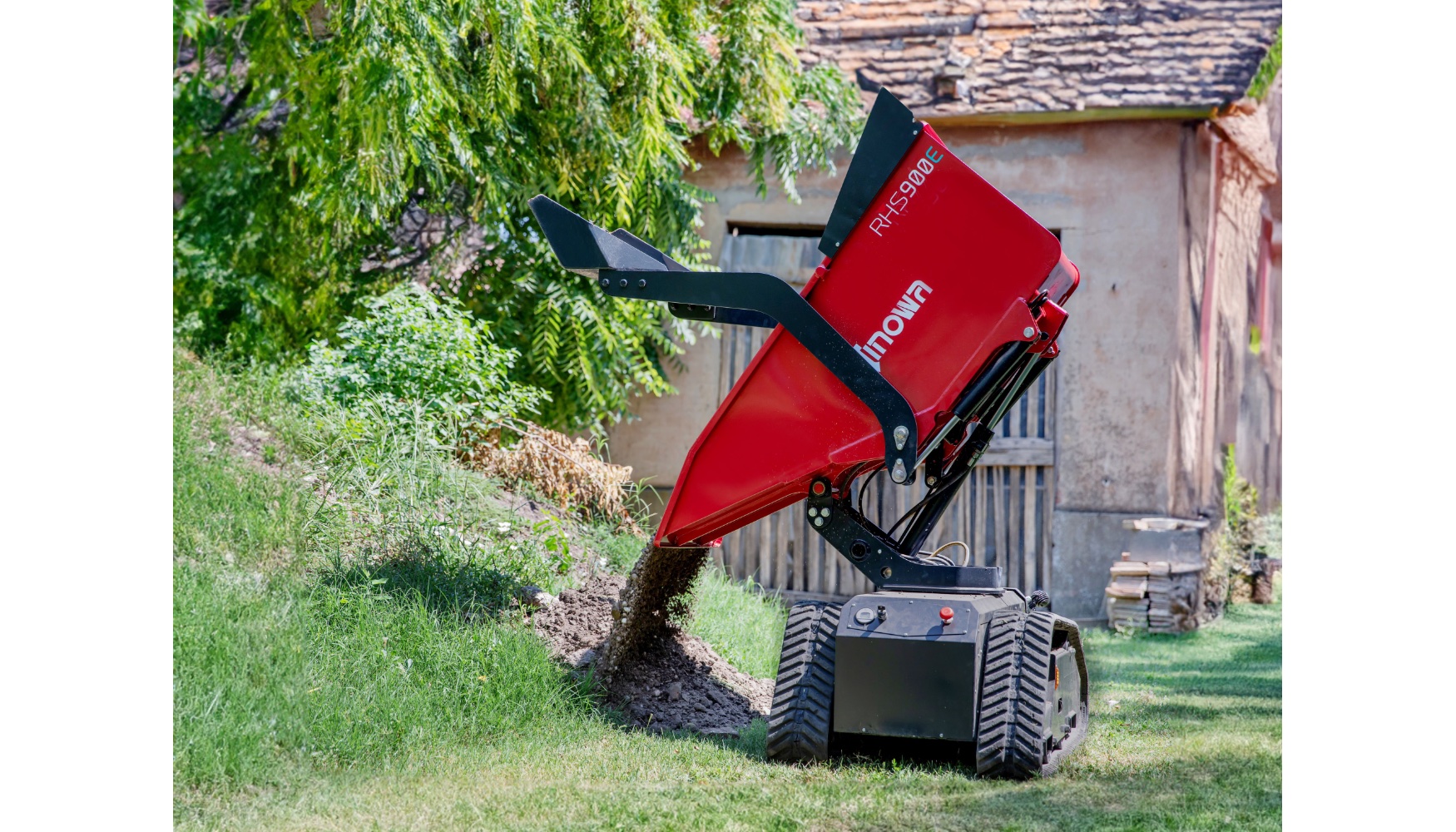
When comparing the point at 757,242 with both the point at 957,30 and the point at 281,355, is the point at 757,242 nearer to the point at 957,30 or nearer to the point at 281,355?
the point at 957,30

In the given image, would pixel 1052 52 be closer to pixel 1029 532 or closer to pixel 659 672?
pixel 1029 532

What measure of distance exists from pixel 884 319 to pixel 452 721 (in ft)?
5.77

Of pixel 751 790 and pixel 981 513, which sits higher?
pixel 981 513

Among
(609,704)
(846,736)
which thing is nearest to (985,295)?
(846,736)

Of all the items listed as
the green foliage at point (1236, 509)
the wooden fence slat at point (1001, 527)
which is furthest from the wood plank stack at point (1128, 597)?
the green foliage at point (1236, 509)

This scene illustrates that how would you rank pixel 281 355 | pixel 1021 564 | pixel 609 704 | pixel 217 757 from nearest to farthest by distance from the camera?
pixel 217 757, pixel 609 704, pixel 281 355, pixel 1021 564

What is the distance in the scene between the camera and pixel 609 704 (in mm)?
4301

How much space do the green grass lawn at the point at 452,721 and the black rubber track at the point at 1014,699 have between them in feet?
0.23

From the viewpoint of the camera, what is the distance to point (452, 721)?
3898 mm

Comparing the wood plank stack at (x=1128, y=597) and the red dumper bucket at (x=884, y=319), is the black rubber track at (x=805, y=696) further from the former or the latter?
the wood plank stack at (x=1128, y=597)

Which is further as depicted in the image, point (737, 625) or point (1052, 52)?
point (1052, 52)

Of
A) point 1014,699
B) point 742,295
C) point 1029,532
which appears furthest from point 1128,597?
point 742,295

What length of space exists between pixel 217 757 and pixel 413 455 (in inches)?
78.1

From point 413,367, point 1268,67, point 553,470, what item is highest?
point 1268,67
